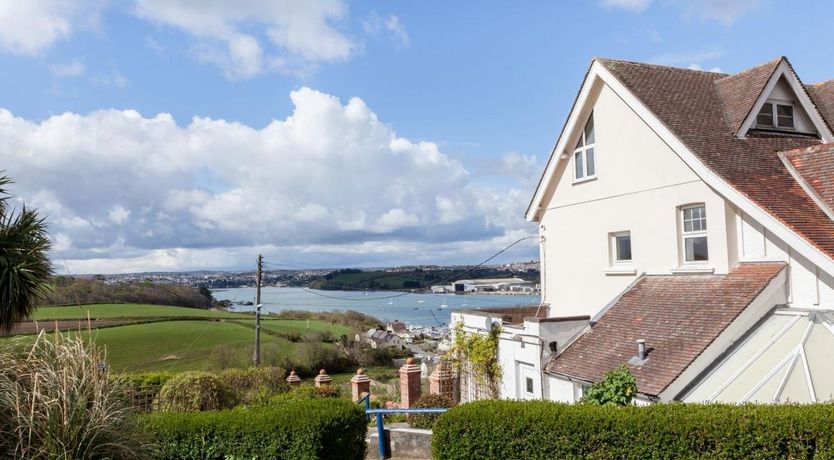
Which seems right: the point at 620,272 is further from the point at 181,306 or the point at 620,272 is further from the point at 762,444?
the point at 181,306

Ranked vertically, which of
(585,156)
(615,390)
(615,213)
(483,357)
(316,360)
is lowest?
(316,360)

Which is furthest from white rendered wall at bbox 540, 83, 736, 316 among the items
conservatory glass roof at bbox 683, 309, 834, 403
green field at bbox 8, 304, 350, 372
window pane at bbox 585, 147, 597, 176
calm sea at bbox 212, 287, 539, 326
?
green field at bbox 8, 304, 350, 372

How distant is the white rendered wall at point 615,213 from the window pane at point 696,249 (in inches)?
10.4

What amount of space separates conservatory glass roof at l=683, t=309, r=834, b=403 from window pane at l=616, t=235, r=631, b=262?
5.25m

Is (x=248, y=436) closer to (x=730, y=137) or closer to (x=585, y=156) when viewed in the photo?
(x=585, y=156)

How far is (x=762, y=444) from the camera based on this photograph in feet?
27.7

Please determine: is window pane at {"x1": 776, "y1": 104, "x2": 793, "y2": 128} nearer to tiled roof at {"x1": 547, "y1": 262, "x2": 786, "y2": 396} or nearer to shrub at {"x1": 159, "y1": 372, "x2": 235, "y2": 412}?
tiled roof at {"x1": 547, "y1": 262, "x2": 786, "y2": 396}

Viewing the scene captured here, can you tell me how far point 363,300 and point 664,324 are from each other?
1831 inches

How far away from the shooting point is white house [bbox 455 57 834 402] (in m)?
11.3

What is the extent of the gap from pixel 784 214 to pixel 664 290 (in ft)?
10.9

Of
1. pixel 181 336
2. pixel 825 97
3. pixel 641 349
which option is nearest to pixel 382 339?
pixel 181 336

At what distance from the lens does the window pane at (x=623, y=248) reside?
16734 millimetres

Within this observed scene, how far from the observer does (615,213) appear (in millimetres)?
16781

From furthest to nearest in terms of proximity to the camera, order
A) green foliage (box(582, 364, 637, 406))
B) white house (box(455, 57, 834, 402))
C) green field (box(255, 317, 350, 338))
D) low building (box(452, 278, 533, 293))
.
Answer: green field (box(255, 317, 350, 338)) → low building (box(452, 278, 533, 293)) → white house (box(455, 57, 834, 402)) → green foliage (box(582, 364, 637, 406))
